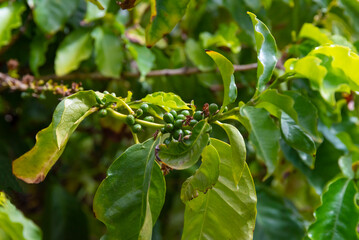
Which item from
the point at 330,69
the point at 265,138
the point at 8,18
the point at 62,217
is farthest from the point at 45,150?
the point at 62,217

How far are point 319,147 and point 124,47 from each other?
57cm

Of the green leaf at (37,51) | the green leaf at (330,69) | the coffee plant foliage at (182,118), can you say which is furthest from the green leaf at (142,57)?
the green leaf at (330,69)

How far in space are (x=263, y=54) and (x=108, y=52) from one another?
0.52m

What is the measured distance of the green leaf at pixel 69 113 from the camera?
523 millimetres

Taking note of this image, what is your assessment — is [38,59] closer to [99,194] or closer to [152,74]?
[152,74]

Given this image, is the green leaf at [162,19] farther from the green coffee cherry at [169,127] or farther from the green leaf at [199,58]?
the green leaf at [199,58]

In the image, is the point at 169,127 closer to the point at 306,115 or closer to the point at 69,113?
the point at 69,113

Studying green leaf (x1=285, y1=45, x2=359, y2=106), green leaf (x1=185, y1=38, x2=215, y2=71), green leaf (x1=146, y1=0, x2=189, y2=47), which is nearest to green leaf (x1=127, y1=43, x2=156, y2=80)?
green leaf (x1=185, y1=38, x2=215, y2=71)

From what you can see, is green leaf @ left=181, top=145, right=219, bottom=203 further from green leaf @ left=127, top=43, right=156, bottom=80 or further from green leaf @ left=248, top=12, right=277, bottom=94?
green leaf @ left=127, top=43, right=156, bottom=80

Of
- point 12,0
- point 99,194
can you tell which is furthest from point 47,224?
point 99,194

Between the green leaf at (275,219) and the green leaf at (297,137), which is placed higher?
the green leaf at (297,137)

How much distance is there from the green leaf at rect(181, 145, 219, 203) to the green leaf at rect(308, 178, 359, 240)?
0.26 m

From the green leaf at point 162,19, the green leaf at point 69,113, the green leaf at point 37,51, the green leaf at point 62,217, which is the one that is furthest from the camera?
the green leaf at point 62,217

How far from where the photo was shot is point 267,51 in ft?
2.14
